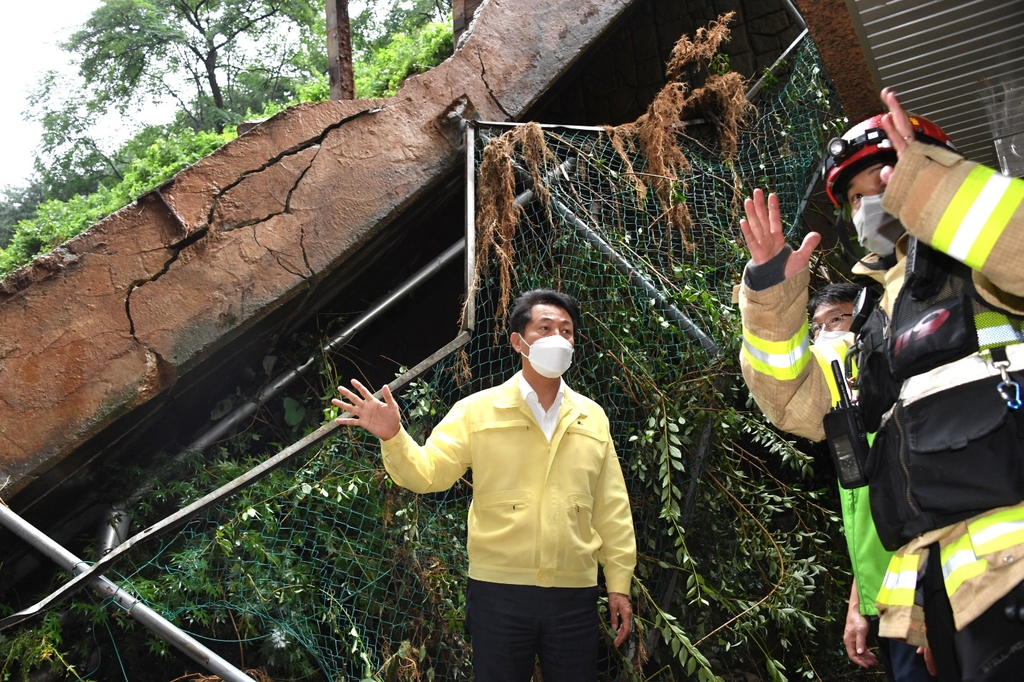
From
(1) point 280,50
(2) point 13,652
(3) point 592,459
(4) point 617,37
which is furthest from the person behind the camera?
(1) point 280,50

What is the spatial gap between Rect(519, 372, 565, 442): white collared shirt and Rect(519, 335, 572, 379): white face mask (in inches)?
2.9

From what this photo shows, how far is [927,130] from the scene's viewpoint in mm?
2072

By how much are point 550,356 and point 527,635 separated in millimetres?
915

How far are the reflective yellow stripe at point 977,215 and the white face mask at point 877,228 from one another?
45 cm

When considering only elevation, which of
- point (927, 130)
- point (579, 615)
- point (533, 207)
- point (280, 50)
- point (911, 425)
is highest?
point (927, 130)

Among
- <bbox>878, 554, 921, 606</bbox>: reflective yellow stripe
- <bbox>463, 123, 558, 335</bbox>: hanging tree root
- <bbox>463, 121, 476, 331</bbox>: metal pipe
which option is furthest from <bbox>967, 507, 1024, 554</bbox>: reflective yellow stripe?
<bbox>463, 123, 558, 335</bbox>: hanging tree root

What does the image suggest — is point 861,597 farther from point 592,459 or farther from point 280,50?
point 280,50

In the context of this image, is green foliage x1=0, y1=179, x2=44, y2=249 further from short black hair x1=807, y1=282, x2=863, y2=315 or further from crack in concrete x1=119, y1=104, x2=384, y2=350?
short black hair x1=807, y1=282, x2=863, y2=315

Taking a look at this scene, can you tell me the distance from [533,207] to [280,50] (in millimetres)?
13788

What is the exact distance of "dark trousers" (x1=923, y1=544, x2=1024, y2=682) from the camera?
4.91ft

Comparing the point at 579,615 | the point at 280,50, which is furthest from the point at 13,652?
the point at 280,50

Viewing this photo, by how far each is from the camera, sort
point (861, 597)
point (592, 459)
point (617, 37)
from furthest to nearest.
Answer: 1. point (617, 37)
2. point (592, 459)
3. point (861, 597)

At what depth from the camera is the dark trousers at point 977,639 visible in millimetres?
1497

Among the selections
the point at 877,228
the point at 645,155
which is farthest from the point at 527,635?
the point at 645,155
